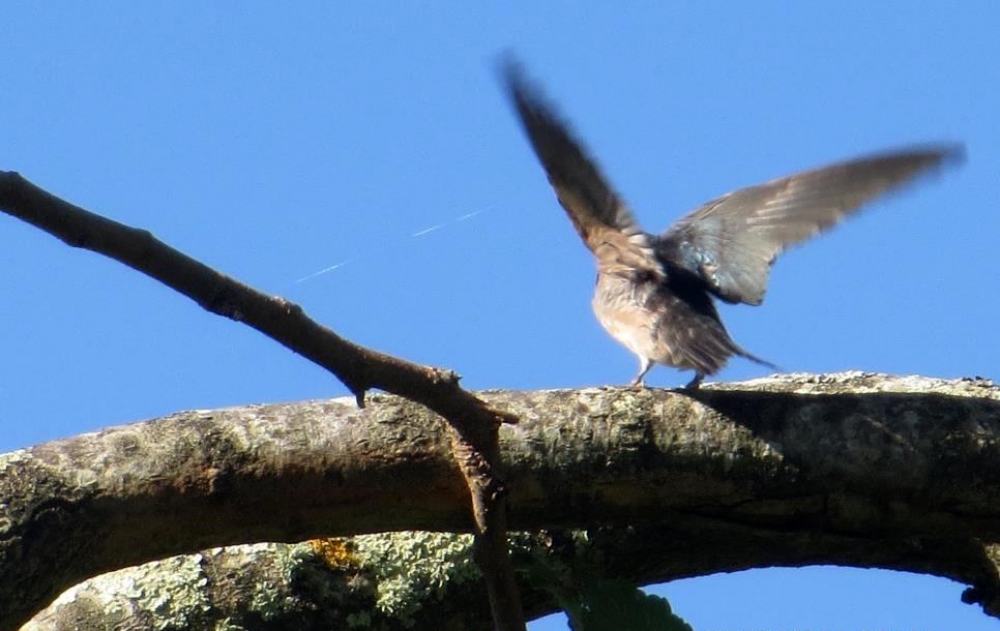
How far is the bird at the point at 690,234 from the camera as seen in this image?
4.80 meters

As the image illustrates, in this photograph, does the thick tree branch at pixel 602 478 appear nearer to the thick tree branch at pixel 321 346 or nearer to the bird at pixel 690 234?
the thick tree branch at pixel 321 346

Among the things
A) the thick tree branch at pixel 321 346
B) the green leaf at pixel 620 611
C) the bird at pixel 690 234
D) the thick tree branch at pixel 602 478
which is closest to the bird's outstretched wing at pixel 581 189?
the bird at pixel 690 234

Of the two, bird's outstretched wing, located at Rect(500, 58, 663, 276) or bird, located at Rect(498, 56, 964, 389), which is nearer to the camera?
bird's outstretched wing, located at Rect(500, 58, 663, 276)

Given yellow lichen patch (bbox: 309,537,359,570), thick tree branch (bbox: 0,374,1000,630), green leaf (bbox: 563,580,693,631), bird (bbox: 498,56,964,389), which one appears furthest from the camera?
bird (bbox: 498,56,964,389)

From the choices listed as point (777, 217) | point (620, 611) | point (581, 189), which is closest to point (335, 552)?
point (620, 611)

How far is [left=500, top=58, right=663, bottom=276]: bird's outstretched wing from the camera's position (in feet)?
15.1

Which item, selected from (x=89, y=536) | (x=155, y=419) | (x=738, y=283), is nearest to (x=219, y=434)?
(x=155, y=419)

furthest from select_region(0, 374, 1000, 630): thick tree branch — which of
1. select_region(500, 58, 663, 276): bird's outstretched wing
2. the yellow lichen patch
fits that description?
select_region(500, 58, 663, 276): bird's outstretched wing

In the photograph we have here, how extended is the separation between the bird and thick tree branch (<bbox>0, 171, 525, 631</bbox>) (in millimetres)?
1891

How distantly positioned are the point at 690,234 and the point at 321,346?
10.3 ft

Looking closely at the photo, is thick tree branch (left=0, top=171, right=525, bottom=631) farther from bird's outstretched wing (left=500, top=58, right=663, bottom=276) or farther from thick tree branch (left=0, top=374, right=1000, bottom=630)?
bird's outstretched wing (left=500, top=58, right=663, bottom=276)

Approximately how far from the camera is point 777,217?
5.16m

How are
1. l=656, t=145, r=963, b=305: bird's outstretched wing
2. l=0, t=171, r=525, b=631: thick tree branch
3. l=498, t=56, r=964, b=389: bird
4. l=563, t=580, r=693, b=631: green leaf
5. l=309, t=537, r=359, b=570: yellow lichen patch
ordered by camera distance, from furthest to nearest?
l=656, t=145, r=963, b=305: bird's outstretched wing
l=498, t=56, r=964, b=389: bird
l=309, t=537, r=359, b=570: yellow lichen patch
l=563, t=580, r=693, b=631: green leaf
l=0, t=171, r=525, b=631: thick tree branch

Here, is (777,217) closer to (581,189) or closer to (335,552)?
(581,189)
